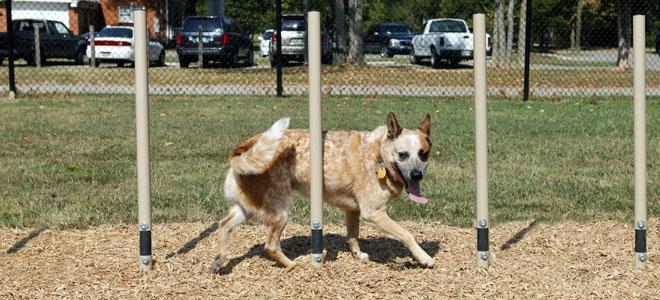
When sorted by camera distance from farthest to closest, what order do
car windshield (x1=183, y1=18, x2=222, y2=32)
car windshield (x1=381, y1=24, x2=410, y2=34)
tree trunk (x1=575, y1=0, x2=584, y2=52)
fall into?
1. car windshield (x1=381, y1=24, x2=410, y2=34)
2. car windshield (x1=183, y1=18, x2=222, y2=32)
3. tree trunk (x1=575, y1=0, x2=584, y2=52)

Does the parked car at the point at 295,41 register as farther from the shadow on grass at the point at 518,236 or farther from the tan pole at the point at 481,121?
the tan pole at the point at 481,121

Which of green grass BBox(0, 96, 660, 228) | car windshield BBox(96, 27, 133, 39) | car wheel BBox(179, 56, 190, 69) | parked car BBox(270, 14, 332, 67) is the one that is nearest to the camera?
green grass BBox(0, 96, 660, 228)

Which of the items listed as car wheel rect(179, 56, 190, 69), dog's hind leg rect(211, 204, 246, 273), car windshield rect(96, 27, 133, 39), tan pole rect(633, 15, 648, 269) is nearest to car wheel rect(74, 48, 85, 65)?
car windshield rect(96, 27, 133, 39)

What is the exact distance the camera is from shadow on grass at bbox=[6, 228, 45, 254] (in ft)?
20.3

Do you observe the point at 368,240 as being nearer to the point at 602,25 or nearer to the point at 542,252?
the point at 542,252

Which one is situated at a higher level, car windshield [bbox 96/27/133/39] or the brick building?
the brick building

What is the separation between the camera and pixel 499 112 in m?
14.7

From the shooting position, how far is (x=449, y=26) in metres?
29.8

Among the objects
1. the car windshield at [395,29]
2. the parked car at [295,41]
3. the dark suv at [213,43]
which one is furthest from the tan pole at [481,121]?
the car windshield at [395,29]

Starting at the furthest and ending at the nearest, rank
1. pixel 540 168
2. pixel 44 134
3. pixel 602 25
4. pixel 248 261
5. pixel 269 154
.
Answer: pixel 602 25 → pixel 44 134 → pixel 540 168 → pixel 248 261 → pixel 269 154

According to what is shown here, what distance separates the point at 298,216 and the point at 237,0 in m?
35.3

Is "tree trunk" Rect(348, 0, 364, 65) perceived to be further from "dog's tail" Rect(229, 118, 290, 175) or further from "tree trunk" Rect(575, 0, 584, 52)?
"dog's tail" Rect(229, 118, 290, 175)

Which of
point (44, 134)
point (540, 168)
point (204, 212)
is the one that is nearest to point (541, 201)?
point (540, 168)

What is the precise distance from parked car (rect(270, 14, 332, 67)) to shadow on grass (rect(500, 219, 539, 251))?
46.9ft
